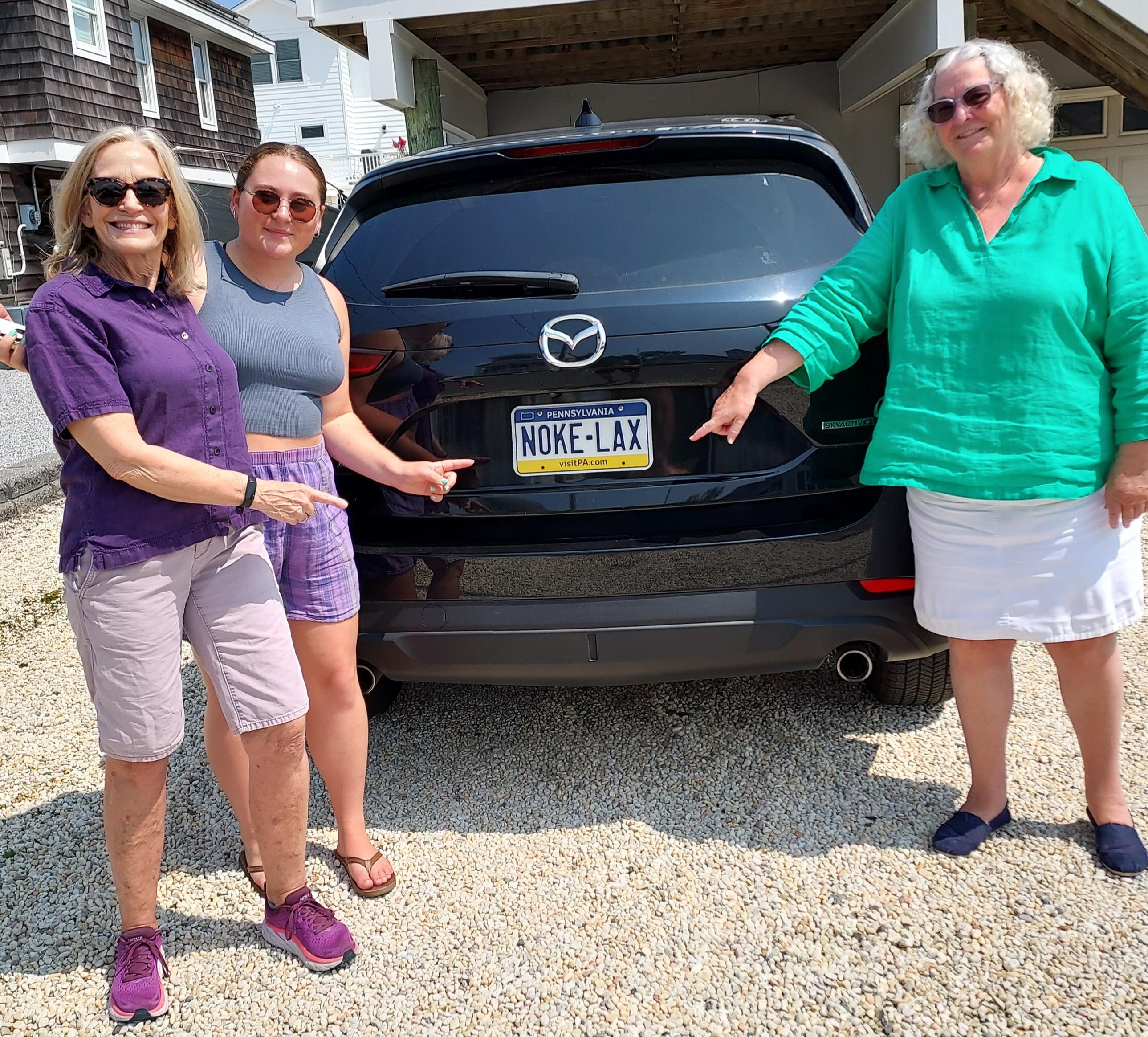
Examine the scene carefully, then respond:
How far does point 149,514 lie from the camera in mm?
2131

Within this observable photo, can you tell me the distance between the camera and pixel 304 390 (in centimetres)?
243

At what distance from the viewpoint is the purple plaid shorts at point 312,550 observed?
2436mm

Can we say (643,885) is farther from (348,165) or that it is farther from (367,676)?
(348,165)

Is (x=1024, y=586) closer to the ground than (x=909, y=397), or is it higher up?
closer to the ground

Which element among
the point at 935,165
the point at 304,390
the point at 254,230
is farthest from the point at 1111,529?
the point at 254,230

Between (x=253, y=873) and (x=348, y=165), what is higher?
(x=348, y=165)

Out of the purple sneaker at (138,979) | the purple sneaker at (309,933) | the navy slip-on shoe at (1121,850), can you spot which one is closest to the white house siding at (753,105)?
the navy slip-on shoe at (1121,850)

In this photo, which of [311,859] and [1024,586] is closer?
[1024,586]

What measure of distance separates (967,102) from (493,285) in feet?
3.99

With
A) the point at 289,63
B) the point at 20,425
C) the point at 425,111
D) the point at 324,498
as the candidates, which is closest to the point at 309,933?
the point at 324,498

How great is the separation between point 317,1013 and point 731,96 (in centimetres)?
1184

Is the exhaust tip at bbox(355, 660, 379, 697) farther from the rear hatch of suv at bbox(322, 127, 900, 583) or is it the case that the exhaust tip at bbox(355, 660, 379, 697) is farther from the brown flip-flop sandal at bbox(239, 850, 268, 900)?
the brown flip-flop sandal at bbox(239, 850, 268, 900)

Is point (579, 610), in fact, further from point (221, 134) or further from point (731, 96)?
point (221, 134)

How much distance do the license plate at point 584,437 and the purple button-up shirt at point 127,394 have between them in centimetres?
72
